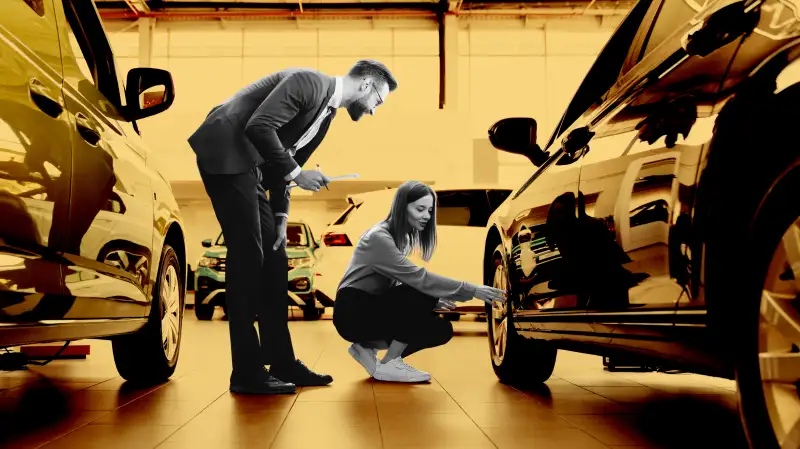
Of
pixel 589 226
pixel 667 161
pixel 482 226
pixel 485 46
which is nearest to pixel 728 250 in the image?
pixel 667 161

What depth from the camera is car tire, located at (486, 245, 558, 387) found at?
3.74 m

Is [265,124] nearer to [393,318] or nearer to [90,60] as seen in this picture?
[90,60]

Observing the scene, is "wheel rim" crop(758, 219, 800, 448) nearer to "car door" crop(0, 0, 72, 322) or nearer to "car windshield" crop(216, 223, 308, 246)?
"car door" crop(0, 0, 72, 322)

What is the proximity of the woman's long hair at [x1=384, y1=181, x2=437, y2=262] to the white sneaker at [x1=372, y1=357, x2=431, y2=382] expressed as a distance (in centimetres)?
57

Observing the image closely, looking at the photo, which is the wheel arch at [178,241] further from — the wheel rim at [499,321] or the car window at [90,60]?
the wheel rim at [499,321]

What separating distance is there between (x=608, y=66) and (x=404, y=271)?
1520mm

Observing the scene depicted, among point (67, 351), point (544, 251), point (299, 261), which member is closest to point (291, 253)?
point (299, 261)

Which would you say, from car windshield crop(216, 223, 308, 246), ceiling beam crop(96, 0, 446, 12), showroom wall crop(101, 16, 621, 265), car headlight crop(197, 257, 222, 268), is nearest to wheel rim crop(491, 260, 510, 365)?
car headlight crop(197, 257, 222, 268)

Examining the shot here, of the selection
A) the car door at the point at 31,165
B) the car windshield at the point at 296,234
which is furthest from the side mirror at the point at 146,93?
the car windshield at the point at 296,234

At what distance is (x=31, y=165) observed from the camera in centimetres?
210

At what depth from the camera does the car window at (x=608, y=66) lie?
2.75 meters

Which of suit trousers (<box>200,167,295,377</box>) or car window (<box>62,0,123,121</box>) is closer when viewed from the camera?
car window (<box>62,0,123,121</box>)

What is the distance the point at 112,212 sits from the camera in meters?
2.88

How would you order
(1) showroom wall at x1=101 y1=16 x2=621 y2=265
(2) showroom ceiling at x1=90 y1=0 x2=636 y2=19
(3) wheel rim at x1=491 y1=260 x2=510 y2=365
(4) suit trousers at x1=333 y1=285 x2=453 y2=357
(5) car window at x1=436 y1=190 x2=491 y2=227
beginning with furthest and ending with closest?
1. (1) showroom wall at x1=101 y1=16 x2=621 y2=265
2. (2) showroom ceiling at x1=90 y1=0 x2=636 y2=19
3. (5) car window at x1=436 y1=190 x2=491 y2=227
4. (4) suit trousers at x1=333 y1=285 x2=453 y2=357
5. (3) wheel rim at x1=491 y1=260 x2=510 y2=365
